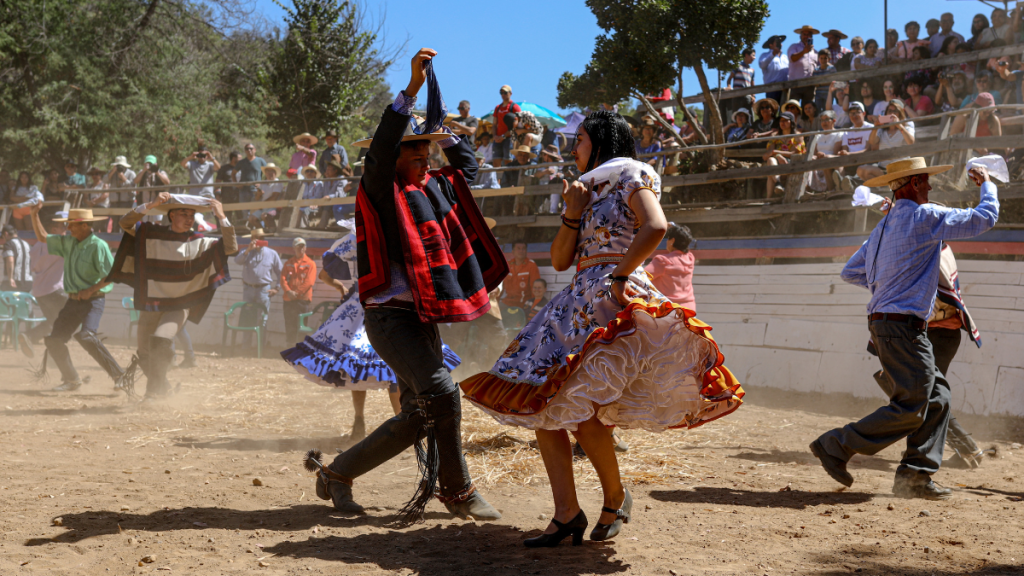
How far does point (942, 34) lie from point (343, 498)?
1146 cm

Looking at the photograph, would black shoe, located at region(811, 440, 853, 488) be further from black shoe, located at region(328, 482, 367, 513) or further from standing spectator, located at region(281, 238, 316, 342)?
standing spectator, located at region(281, 238, 316, 342)

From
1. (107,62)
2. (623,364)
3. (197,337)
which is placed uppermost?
(107,62)

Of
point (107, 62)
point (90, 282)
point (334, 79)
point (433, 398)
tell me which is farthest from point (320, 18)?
point (433, 398)

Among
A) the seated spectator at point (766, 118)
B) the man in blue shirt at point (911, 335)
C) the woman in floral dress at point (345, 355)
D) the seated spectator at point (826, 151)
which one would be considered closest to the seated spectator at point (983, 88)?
the seated spectator at point (826, 151)

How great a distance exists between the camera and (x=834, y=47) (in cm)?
1373

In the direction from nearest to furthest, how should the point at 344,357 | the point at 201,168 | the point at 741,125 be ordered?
the point at 344,357 → the point at 741,125 → the point at 201,168

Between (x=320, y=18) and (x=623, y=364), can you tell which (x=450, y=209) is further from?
(x=320, y=18)

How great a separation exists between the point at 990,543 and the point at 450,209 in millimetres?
3015

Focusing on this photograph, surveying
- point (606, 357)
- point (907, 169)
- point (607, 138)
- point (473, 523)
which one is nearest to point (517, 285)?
point (907, 169)

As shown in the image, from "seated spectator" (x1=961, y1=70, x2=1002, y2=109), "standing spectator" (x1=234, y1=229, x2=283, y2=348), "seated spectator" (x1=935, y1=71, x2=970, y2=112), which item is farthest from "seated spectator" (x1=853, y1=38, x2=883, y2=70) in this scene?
"standing spectator" (x1=234, y1=229, x2=283, y2=348)

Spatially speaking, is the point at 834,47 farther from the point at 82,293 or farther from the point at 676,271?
the point at 82,293

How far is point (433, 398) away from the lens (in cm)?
381

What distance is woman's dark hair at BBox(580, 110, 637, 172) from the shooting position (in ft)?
12.2

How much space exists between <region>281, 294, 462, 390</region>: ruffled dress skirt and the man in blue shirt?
2.64 metres
